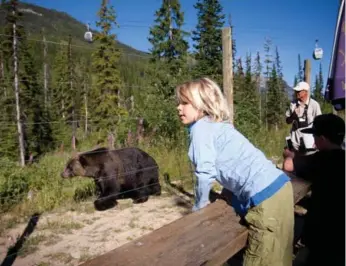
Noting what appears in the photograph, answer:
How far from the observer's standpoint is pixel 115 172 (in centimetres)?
532

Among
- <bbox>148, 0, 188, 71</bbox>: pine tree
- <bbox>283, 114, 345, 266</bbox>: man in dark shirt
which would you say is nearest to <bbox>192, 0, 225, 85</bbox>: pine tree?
<bbox>148, 0, 188, 71</bbox>: pine tree

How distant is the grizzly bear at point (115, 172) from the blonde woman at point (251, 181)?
141 inches

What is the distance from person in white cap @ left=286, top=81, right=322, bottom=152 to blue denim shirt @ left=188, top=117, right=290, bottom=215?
369 centimetres

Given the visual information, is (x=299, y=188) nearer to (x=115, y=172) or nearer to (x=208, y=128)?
(x=208, y=128)

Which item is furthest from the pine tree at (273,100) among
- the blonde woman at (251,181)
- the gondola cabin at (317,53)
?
the blonde woman at (251,181)

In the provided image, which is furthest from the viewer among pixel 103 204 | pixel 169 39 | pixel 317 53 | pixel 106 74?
pixel 106 74

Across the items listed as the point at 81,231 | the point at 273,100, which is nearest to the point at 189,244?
the point at 81,231

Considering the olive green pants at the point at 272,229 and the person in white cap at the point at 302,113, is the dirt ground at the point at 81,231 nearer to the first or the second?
the person in white cap at the point at 302,113

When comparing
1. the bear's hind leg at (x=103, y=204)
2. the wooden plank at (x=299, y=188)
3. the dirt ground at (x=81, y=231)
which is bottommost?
the dirt ground at (x=81, y=231)

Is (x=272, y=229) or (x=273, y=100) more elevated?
(x=273, y=100)

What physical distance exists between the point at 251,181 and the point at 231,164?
0.48 ft

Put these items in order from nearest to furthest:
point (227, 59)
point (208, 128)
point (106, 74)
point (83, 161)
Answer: point (208, 128) < point (227, 59) < point (83, 161) < point (106, 74)

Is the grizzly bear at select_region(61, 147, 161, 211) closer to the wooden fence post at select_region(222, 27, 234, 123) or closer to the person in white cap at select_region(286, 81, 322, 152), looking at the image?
the wooden fence post at select_region(222, 27, 234, 123)

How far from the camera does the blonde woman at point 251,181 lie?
180 centimetres
